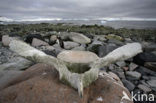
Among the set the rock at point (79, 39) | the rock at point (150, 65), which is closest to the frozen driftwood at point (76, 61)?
the rock at point (150, 65)

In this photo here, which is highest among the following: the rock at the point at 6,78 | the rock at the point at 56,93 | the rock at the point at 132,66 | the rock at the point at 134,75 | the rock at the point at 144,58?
the rock at the point at 56,93

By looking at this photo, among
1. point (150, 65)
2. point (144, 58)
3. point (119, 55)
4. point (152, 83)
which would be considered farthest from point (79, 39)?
point (119, 55)

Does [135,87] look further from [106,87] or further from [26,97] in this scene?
[26,97]

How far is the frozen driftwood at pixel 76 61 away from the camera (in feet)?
4.68

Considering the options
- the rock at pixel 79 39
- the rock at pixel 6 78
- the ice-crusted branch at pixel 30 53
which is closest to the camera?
the ice-crusted branch at pixel 30 53

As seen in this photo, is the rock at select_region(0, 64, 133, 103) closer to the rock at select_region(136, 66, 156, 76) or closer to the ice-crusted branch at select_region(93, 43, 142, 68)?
the ice-crusted branch at select_region(93, 43, 142, 68)

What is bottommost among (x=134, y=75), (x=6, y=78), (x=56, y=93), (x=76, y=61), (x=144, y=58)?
(x=134, y=75)

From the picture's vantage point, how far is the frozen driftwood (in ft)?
4.68

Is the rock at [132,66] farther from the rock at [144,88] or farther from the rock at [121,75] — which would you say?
the rock at [144,88]

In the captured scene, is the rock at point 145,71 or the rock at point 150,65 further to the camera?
the rock at point 150,65

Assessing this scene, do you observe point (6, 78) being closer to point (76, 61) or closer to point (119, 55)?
point (76, 61)

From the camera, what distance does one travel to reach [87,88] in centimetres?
160

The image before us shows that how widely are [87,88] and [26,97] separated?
2.53 ft

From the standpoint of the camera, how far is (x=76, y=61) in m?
1.42
